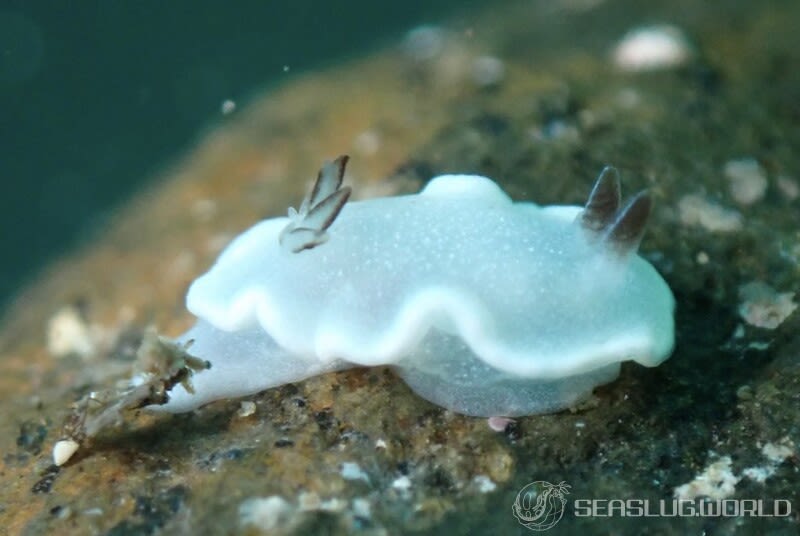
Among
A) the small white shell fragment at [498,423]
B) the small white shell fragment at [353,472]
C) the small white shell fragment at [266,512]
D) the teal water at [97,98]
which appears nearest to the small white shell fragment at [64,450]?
the small white shell fragment at [266,512]

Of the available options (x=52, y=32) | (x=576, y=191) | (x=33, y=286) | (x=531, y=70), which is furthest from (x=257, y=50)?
(x=576, y=191)

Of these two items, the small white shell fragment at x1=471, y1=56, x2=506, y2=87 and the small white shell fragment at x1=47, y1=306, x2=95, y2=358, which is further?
the small white shell fragment at x1=471, y1=56, x2=506, y2=87

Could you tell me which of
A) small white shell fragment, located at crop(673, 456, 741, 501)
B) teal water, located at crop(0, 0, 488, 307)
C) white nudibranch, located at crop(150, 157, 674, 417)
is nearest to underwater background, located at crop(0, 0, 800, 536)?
small white shell fragment, located at crop(673, 456, 741, 501)

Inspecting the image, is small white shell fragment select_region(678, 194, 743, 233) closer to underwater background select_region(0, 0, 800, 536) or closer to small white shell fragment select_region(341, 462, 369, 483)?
underwater background select_region(0, 0, 800, 536)

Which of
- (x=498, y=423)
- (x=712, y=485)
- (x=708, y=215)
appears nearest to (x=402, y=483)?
(x=498, y=423)

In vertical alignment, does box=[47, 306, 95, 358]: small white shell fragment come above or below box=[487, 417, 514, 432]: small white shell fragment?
above

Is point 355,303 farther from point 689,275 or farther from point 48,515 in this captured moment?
point 689,275
